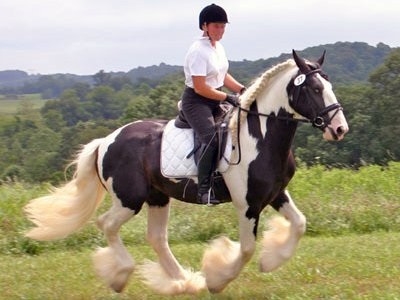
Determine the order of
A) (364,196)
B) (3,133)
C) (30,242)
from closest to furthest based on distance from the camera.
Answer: (30,242) → (364,196) → (3,133)

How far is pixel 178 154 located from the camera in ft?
22.2

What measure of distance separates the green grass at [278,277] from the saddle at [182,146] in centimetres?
122

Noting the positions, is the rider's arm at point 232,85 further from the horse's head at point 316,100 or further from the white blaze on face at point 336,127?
the white blaze on face at point 336,127

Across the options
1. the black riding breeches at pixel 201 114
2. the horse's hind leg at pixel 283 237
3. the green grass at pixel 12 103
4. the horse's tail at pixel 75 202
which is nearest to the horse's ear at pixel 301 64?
the black riding breeches at pixel 201 114

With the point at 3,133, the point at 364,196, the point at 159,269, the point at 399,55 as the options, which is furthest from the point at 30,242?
the point at 3,133

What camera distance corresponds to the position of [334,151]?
94.4 feet

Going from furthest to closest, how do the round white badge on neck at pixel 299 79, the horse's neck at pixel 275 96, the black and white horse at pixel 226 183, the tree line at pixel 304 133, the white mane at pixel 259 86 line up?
the tree line at pixel 304 133, the white mane at pixel 259 86, the horse's neck at pixel 275 96, the black and white horse at pixel 226 183, the round white badge on neck at pixel 299 79

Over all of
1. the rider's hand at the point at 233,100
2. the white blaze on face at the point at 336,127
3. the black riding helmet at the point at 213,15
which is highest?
the black riding helmet at the point at 213,15

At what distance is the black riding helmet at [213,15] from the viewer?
6539 millimetres

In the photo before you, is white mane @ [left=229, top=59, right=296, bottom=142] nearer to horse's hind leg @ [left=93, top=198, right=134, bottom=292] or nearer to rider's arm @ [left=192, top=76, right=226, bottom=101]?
rider's arm @ [left=192, top=76, right=226, bottom=101]

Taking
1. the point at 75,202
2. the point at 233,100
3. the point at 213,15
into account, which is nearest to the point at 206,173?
the point at 233,100

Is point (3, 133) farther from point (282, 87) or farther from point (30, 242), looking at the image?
point (282, 87)

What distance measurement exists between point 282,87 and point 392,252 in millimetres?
2901

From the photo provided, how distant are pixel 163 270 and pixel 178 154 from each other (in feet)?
4.16
